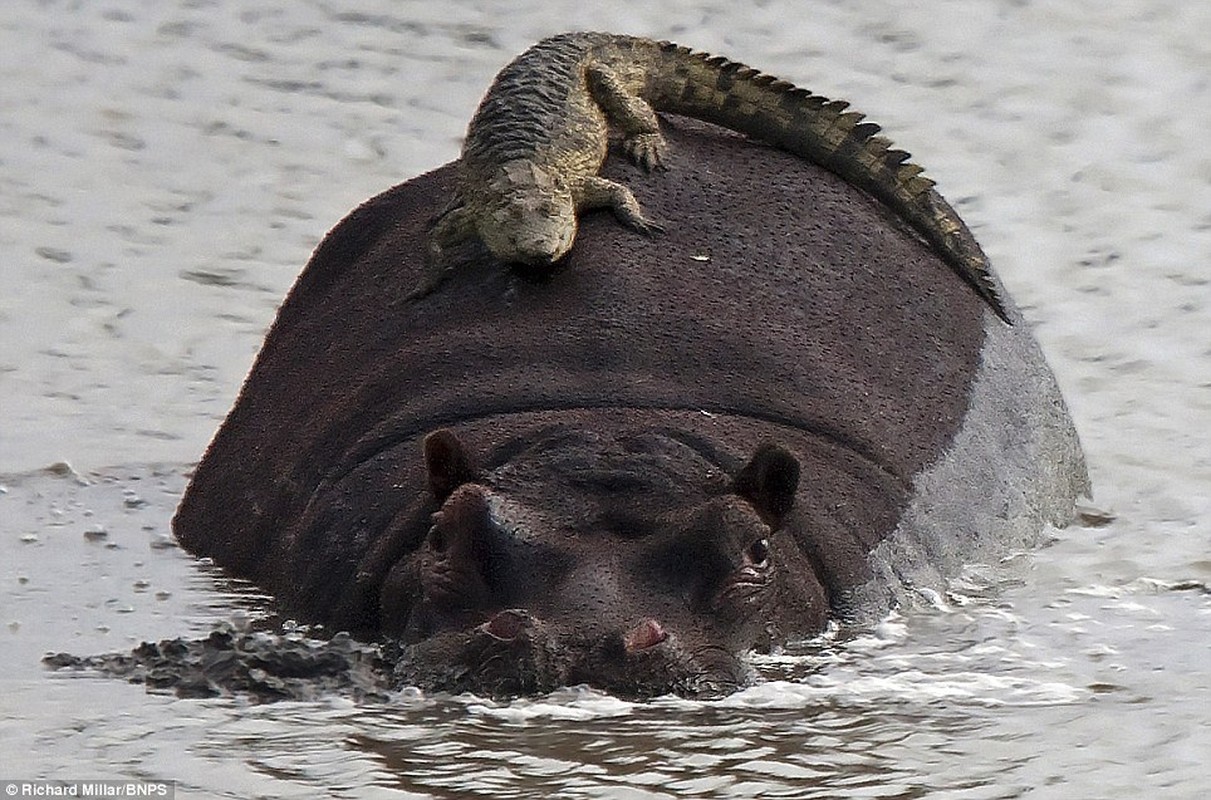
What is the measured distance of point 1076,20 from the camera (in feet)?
54.9

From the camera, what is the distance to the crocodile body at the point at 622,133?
812cm

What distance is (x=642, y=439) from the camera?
7.08 meters

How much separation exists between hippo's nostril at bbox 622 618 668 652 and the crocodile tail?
2617mm

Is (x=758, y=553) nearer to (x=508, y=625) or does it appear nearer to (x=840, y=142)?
(x=508, y=625)

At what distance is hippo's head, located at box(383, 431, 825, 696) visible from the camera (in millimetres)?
6422

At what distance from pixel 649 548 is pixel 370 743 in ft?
2.43

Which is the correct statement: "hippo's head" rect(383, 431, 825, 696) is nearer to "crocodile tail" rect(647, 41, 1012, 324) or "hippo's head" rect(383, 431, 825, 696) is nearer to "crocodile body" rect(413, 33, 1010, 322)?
"crocodile body" rect(413, 33, 1010, 322)

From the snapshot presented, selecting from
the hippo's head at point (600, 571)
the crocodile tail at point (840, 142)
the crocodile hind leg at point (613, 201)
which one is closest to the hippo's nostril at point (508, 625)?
the hippo's head at point (600, 571)

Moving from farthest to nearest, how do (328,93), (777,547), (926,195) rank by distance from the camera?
(328,93) < (926,195) < (777,547)

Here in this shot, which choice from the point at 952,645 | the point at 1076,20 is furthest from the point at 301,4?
the point at 952,645

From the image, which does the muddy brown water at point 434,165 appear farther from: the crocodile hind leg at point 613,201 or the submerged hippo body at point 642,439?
the crocodile hind leg at point 613,201

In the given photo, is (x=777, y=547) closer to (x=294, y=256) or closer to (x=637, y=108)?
(x=637, y=108)

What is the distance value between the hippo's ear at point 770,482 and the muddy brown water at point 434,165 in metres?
0.35

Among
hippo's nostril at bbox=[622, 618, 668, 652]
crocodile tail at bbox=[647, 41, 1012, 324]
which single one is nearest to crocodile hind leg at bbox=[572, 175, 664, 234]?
crocodile tail at bbox=[647, 41, 1012, 324]
